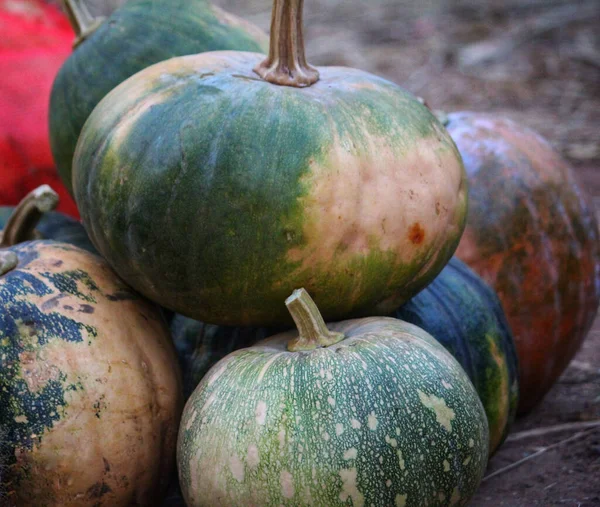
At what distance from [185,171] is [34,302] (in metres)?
0.43

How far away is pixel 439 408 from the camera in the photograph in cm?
161

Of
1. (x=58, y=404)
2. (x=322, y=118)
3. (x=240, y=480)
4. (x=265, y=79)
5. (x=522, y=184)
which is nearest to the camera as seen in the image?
(x=240, y=480)

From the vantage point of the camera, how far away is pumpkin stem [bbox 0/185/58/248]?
2115mm

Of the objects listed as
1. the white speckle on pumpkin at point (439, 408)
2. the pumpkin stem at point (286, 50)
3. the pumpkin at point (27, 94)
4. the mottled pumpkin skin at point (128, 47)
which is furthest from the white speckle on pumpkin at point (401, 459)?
the pumpkin at point (27, 94)

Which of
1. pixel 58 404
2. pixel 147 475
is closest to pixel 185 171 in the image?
pixel 58 404

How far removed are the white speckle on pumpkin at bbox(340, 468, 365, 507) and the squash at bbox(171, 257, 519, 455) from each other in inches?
22.8

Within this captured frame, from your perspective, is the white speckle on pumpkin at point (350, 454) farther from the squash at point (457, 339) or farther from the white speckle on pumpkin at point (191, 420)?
the squash at point (457, 339)

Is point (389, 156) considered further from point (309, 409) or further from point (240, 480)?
point (240, 480)

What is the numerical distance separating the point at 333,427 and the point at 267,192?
51 cm

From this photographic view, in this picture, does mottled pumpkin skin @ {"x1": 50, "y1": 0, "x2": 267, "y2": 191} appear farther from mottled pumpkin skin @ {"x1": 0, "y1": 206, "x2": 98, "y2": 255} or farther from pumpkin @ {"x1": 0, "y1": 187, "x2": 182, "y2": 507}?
pumpkin @ {"x1": 0, "y1": 187, "x2": 182, "y2": 507}

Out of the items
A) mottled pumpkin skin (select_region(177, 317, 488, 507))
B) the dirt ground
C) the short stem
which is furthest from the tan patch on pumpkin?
the dirt ground

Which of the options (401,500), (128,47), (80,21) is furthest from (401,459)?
(80,21)

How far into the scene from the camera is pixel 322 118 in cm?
181

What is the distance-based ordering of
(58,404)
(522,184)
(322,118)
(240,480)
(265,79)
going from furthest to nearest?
(522,184) → (265,79) → (322,118) → (58,404) → (240,480)
